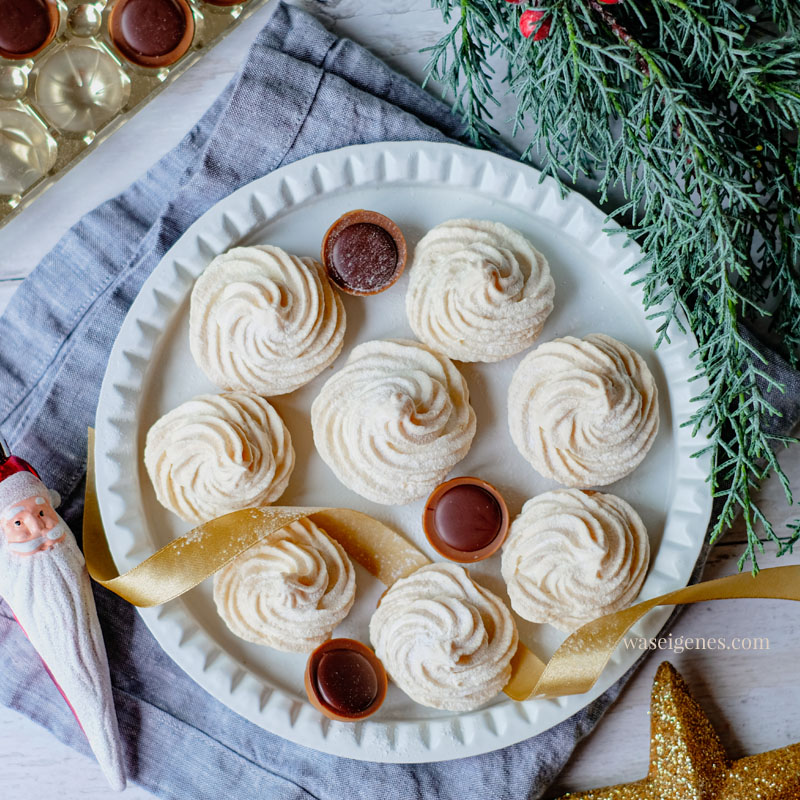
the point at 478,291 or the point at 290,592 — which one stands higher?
the point at 478,291

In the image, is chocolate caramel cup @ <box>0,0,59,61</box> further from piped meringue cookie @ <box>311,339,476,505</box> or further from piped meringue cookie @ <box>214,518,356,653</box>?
piped meringue cookie @ <box>214,518,356,653</box>

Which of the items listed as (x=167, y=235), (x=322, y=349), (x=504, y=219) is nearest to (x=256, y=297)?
(x=322, y=349)

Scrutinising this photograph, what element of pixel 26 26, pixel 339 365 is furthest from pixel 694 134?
pixel 26 26

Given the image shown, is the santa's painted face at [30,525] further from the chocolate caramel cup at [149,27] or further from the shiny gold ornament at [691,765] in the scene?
the shiny gold ornament at [691,765]

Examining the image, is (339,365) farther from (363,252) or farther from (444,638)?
(444,638)

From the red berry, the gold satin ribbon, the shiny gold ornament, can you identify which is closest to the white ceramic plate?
the gold satin ribbon

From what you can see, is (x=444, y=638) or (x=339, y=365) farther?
(x=339, y=365)

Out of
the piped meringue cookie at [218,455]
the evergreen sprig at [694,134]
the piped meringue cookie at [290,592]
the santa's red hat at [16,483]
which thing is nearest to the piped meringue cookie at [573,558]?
the evergreen sprig at [694,134]
